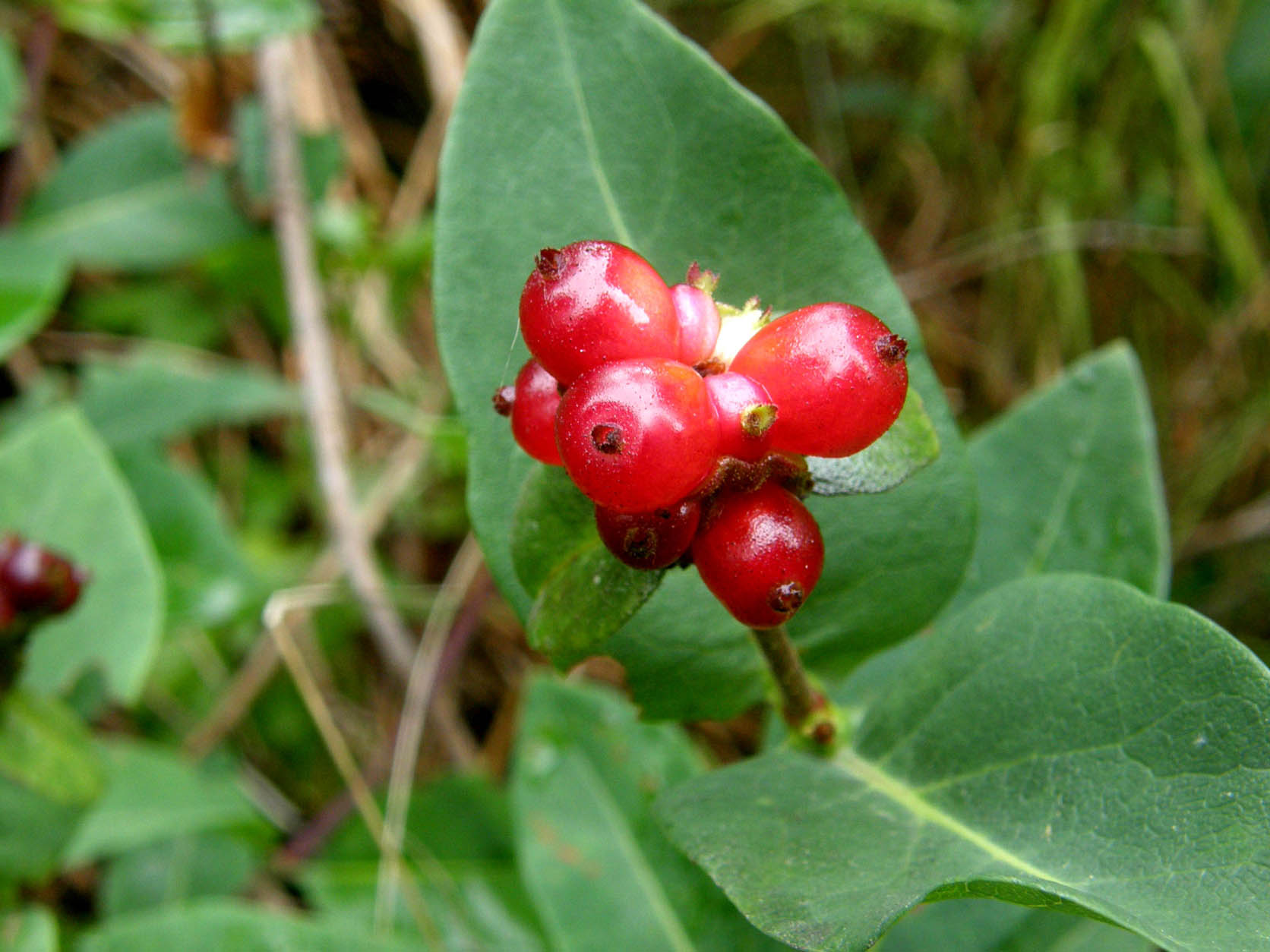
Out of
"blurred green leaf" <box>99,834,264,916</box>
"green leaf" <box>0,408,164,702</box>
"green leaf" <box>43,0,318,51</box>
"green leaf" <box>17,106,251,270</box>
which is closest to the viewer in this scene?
"green leaf" <box>0,408,164,702</box>

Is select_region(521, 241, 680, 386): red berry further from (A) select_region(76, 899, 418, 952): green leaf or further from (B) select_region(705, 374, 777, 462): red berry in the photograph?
(A) select_region(76, 899, 418, 952): green leaf

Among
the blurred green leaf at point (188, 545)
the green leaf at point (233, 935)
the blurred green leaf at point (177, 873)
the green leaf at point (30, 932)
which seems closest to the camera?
the green leaf at point (233, 935)

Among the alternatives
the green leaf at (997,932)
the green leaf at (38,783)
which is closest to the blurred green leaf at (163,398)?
the green leaf at (38,783)

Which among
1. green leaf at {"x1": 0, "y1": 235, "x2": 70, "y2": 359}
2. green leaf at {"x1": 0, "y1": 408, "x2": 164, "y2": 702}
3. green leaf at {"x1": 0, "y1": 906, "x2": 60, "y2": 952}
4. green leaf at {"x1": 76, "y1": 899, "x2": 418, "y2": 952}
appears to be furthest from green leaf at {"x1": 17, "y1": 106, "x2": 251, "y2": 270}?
green leaf at {"x1": 76, "y1": 899, "x2": 418, "y2": 952}

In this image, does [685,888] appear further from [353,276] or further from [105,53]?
[105,53]

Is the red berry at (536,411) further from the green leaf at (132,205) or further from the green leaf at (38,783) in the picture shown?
the green leaf at (132,205)
